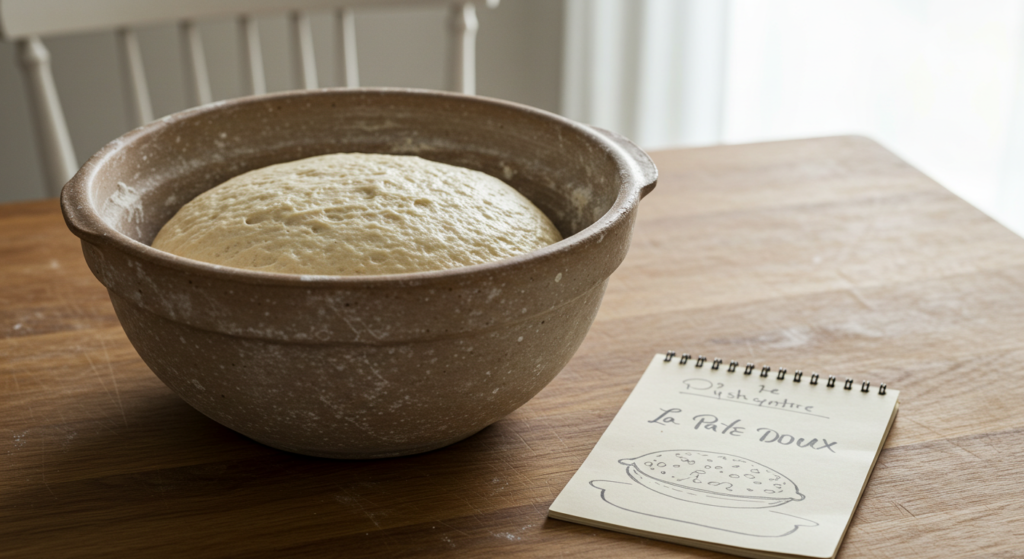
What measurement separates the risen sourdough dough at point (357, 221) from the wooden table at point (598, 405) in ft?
0.47

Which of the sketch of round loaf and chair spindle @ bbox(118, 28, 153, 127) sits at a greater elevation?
chair spindle @ bbox(118, 28, 153, 127)

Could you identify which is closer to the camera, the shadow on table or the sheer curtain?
the shadow on table

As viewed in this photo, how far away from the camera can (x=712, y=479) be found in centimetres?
61

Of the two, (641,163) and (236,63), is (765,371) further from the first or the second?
(236,63)

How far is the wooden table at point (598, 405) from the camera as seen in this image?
57cm

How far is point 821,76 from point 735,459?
1928mm

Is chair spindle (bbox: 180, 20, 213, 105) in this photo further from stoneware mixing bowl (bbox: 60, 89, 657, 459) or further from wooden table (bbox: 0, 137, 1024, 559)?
stoneware mixing bowl (bbox: 60, 89, 657, 459)

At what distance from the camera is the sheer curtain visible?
1.99 meters

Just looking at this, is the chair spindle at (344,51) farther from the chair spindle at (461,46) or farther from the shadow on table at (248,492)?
the shadow on table at (248,492)

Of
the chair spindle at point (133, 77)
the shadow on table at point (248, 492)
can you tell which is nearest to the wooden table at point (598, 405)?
the shadow on table at point (248, 492)

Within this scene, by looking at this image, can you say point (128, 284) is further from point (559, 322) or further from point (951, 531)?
point (951, 531)

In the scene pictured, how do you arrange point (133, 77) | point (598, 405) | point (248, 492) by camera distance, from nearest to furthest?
point (248, 492) → point (598, 405) → point (133, 77)

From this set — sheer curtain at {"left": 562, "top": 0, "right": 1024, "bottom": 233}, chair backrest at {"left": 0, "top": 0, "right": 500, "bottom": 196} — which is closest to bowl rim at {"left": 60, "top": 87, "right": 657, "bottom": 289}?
chair backrest at {"left": 0, "top": 0, "right": 500, "bottom": 196}

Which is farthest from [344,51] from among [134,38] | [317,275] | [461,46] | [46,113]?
[317,275]
